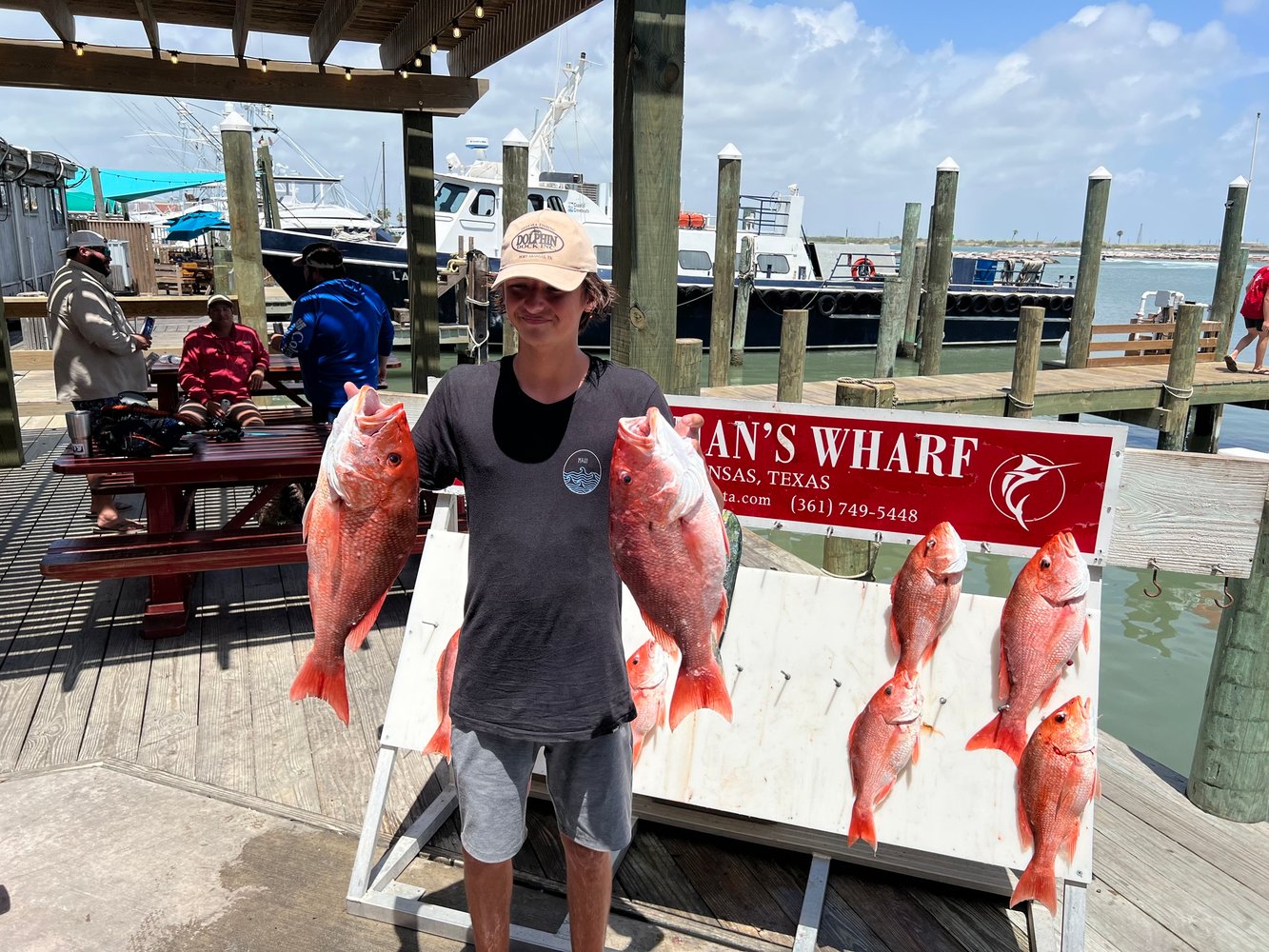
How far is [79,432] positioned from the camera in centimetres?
423

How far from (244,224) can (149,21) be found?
170 inches

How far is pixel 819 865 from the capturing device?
2.54 metres

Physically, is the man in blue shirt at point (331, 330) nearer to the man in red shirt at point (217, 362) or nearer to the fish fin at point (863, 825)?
the man in red shirt at point (217, 362)

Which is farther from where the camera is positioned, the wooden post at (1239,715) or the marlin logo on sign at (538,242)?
the wooden post at (1239,715)

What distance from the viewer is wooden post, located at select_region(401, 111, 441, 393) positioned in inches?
253

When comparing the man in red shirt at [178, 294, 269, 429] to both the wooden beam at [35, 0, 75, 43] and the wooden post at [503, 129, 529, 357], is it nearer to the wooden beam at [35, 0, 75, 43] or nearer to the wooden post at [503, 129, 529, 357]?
the wooden beam at [35, 0, 75, 43]

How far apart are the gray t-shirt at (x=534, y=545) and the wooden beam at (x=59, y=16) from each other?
14.8 feet

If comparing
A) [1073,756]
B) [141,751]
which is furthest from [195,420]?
[1073,756]

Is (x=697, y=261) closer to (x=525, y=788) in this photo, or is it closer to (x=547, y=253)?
(x=547, y=253)

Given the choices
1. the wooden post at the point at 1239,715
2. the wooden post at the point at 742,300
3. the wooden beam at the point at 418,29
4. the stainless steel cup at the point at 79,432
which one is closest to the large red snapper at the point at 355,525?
the wooden post at the point at 1239,715

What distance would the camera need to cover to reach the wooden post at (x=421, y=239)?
253 inches

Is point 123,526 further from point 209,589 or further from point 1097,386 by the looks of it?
point 1097,386

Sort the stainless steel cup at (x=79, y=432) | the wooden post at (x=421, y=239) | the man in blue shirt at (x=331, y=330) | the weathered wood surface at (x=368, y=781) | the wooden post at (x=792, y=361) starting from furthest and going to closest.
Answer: the wooden post at (x=792, y=361) → the wooden post at (x=421, y=239) → the man in blue shirt at (x=331, y=330) → the stainless steel cup at (x=79, y=432) → the weathered wood surface at (x=368, y=781)

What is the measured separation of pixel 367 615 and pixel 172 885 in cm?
139
